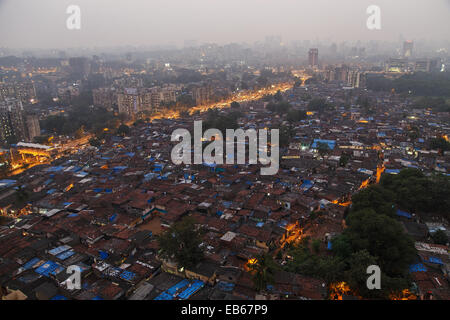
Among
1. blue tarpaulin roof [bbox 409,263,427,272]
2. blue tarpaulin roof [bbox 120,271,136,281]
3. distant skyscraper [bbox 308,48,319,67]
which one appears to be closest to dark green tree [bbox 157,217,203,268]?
blue tarpaulin roof [bbox 120,271,136,281]

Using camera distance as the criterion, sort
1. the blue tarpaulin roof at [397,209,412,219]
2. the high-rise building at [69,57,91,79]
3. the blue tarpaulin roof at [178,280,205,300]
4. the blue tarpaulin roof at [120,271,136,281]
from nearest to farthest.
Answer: the blue tarpaulin roof at [178,280,205,300], the blue tarpaulin roof at [120,271,136,281], the blue tarpaulin roof at [397,209,412,219], the high-rise building at [69,57,91,79]

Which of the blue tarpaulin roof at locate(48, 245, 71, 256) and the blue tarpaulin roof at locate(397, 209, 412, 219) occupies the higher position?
the blue tarpaulin roof at locate(48, 245, 71, 256)

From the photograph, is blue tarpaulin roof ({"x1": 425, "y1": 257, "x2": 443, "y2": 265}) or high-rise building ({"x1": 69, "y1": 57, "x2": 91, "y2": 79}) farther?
high-rise building ({"x1": 69, "y1": 57, "x2": 91, "y2": 79})

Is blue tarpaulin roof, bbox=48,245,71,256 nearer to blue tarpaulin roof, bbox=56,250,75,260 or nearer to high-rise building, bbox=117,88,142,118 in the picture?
blue tarpaulin roof, bbox=56,250,75,260

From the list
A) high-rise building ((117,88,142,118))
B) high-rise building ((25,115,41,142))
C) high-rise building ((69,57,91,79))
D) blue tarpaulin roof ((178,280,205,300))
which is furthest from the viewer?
high-rise building ((69,57,91,79))

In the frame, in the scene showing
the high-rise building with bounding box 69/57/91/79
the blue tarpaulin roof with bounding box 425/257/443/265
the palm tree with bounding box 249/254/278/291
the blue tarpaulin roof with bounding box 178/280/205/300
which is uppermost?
the high-rise building with bounding box 69/57/91/79

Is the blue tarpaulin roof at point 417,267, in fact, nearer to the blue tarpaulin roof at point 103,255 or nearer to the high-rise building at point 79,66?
the blue tarpaulin roof at point 103,255

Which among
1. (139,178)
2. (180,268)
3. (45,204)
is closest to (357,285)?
(180,268)
